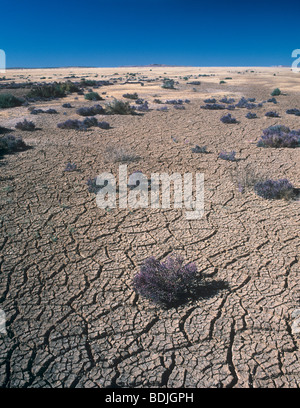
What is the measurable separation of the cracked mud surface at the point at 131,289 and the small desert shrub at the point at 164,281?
0.12 meters

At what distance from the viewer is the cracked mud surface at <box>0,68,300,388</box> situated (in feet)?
8.02

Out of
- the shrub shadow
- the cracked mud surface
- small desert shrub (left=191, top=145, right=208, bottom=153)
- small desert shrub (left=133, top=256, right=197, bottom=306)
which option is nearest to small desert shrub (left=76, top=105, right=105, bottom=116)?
the cracked mud surface

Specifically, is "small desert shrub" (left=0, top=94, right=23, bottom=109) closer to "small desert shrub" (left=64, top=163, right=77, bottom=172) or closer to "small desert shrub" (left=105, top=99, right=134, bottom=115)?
"small desert shrub" (left=105, top=99, right=134, bottom=115)

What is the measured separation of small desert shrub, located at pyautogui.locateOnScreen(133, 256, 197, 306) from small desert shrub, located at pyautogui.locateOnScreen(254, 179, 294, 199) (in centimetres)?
277

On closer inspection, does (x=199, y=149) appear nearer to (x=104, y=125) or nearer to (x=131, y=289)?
(x=104, y=125)

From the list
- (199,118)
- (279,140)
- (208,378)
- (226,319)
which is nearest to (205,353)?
(208,378)

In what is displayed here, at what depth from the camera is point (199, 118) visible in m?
11.3

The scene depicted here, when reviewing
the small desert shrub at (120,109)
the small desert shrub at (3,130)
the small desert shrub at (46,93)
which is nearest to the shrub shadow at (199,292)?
the small desert shrub at (3,130)

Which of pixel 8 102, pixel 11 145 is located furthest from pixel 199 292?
pixel 8 102

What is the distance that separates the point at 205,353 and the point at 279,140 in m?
7.16

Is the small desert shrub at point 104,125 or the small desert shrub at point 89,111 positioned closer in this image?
the small desert shrub at point 104,125

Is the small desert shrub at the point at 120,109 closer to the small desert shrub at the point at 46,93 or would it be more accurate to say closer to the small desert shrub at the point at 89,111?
the small desert shrub at the point at 89,111

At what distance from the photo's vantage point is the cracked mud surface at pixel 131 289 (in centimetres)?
245
